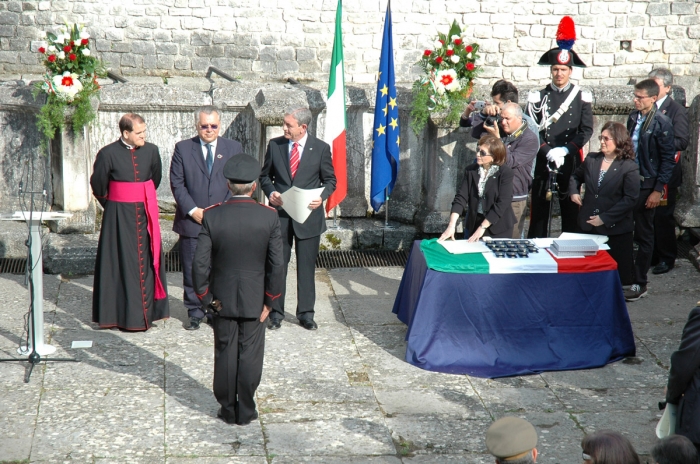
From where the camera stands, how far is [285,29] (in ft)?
54.5

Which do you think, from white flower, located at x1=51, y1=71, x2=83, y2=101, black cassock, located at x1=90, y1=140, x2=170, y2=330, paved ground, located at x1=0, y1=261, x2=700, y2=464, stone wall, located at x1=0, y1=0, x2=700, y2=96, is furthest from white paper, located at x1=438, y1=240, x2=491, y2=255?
stone wall, located at x1=0, y1=0, x2=700, y2=96

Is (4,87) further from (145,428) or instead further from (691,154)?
(691,154)

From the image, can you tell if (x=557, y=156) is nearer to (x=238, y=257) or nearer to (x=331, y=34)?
(x=238, y=257)

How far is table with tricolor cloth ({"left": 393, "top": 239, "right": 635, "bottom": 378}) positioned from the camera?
612 centimetres

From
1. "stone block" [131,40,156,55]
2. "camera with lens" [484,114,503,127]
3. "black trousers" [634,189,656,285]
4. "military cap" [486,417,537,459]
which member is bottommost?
"military cap" [486,417,537,459]

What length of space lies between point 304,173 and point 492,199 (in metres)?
1.53

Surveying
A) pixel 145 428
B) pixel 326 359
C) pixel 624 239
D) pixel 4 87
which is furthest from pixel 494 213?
pixel 4 87

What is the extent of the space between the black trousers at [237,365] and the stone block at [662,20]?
45.7ft

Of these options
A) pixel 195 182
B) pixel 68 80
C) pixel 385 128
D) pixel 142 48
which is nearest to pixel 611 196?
pixel 385 128

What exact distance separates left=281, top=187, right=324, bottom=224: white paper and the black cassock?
1120 millimetres

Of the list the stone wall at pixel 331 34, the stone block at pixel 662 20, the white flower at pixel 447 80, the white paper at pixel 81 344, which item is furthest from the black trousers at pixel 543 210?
the stone block at pixel 662 20

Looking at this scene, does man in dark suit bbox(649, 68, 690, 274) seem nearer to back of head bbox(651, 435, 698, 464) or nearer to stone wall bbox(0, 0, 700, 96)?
back of head bbox(651, 435, 698, 464)

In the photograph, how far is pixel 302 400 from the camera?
5.64 metres

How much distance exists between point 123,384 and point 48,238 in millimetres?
2991
